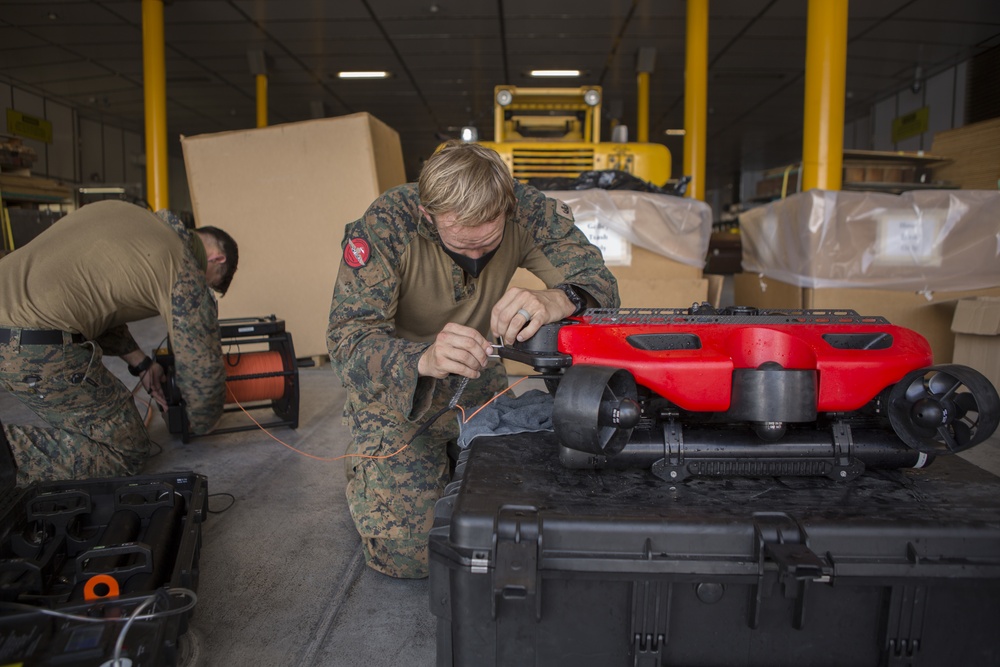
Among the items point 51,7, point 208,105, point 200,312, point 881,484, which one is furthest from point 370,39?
point 881,484

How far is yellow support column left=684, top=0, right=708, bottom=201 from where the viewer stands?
746cm

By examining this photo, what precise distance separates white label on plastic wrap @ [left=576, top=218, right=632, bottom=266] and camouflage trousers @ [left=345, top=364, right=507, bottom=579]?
7.57ft

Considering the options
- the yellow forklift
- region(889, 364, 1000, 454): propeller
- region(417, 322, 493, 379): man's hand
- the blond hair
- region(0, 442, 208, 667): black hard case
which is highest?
the yellow forklift

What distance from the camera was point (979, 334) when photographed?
3303mm

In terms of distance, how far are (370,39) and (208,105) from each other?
5.40m

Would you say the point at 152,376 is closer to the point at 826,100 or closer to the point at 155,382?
the point at 155,382

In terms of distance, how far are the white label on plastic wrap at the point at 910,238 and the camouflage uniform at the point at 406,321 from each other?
96.0 inches

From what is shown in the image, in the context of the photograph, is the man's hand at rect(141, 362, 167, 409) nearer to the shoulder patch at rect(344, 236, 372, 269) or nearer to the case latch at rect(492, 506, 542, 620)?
the shoulder patch at rect(344, 236, 372, 269)

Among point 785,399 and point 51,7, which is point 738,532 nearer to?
point 785,399

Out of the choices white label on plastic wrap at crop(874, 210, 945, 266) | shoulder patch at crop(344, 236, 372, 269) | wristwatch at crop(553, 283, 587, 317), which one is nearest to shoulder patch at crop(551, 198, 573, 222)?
wristwatch at crop(553, 283, 587, 317)

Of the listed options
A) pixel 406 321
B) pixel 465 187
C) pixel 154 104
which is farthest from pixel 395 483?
pixel 154 104

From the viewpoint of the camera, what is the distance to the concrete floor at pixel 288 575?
163 centimetres

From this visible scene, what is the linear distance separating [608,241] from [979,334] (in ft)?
6.39

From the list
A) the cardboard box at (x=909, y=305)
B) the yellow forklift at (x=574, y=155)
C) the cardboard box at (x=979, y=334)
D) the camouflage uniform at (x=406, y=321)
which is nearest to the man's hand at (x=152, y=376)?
the camouflage uniform at (x=406, y=321)
